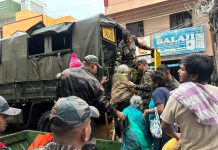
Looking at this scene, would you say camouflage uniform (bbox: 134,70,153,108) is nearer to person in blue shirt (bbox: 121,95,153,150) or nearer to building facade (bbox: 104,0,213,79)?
person in blue shirt (bbox: 121,95,153,150)

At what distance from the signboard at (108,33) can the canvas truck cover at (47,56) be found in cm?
11

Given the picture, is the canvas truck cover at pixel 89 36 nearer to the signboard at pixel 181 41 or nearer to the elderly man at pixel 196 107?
the elderly man at pixel 196 107

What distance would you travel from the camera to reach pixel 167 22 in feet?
53.5

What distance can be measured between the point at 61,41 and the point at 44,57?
0.54 m

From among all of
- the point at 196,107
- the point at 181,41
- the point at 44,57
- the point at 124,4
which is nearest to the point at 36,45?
the point at 44,57

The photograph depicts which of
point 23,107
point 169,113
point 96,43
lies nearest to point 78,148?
point 169,113

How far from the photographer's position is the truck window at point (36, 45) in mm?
6578

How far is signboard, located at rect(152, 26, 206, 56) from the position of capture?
1491cm

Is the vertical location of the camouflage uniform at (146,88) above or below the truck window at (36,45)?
below

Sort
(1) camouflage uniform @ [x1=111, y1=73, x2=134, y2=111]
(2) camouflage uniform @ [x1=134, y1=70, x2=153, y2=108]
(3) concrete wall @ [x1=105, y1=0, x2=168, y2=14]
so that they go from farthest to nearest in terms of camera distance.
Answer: (3) concrete wall @ [x1=105, y1=0, x2=168, y2=14] → (1) camouflage uniform @ [x1=111, y1=73, x2=134, y2=111] → (2) camouflage uniform @ [x1=134, y1=70, x2=153, y2=108]

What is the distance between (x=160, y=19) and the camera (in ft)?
54.3

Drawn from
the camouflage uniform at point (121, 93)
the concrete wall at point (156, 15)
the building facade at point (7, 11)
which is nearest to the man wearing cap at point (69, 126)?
the camouflage uniform at point (121, 93)

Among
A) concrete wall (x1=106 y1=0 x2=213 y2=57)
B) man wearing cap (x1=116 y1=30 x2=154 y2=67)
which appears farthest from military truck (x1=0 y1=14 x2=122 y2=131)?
concrete wall (x1=106 y1=0 x2=213 y2=57)

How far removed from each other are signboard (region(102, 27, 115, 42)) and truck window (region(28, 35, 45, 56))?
1541 mm
